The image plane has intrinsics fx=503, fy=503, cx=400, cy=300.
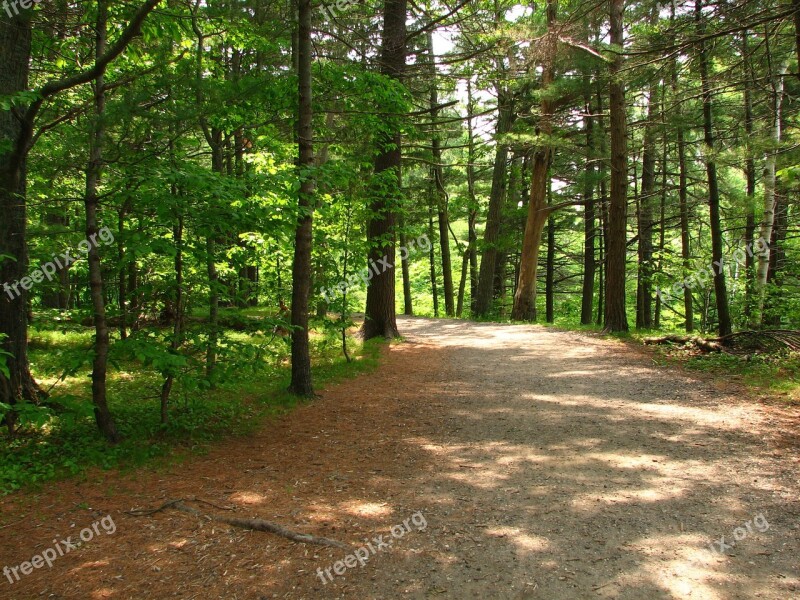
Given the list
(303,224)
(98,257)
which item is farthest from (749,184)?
(98,257)

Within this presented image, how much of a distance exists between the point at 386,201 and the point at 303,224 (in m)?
2.54

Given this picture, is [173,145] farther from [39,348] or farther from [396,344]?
[396,344]

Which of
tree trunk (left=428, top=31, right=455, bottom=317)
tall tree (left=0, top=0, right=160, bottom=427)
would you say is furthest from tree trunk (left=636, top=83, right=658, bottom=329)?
tall tree (left=0, top=0, right=160, bottom=427)

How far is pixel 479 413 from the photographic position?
680 cm

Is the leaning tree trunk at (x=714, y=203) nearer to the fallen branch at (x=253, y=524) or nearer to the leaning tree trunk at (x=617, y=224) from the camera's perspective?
the leaning tree trunk at (x=617, y=224)

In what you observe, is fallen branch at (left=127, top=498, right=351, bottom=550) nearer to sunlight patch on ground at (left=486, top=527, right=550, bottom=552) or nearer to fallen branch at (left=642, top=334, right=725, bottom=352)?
sunlight patch on ground at (left=486, top=527, right=550, bottom=552)

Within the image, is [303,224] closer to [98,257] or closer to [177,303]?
[177,303]

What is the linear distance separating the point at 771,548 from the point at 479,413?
370cm

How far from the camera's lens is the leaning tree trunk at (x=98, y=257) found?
5.10 metres

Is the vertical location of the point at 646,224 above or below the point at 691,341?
above

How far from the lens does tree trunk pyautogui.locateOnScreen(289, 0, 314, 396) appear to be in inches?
275

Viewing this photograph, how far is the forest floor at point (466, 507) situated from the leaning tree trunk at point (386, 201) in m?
4.16

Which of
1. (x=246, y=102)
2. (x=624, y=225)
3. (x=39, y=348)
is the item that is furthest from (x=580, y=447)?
(x=39, y=348)

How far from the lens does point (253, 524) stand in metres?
3.90
